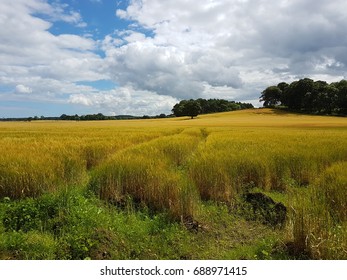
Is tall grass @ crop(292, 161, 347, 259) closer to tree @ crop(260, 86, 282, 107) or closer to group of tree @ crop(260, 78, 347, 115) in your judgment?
group of tree @ crop(260, 78, 347, 115)

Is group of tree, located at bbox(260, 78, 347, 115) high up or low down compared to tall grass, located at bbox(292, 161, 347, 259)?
up

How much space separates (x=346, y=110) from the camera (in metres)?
95.1

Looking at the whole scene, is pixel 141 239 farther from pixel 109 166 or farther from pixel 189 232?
pixel 109 166

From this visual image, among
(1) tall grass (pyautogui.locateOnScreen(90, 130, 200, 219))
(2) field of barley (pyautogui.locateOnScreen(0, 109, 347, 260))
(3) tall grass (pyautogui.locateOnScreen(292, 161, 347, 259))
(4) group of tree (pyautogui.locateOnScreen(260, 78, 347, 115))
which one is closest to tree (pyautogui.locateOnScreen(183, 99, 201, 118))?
(4) group of tree (pyautogui.locateOnScreen(260, 78, 347, 115))

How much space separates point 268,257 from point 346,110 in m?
103

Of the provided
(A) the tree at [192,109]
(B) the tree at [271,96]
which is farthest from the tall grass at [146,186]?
(B) the tree at [271,96]

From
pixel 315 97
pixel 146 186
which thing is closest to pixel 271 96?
pixel 315 97

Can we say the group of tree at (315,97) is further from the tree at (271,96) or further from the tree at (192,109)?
the tree at (192,109)

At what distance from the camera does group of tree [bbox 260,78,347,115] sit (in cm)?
9532

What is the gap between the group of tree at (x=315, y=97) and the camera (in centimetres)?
9532

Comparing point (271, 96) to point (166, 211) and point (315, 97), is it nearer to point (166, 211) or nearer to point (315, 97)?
point (315, 97)

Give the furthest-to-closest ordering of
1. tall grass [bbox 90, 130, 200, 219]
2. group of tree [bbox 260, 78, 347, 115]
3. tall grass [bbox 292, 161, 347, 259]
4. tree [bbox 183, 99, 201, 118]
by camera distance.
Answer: tree [bbox 183, 99, 201, 118] → group of tree [bbox 260, 78, 347, 115] → tall grass [bbox 90, 130, 200, 219] → tall grass [bbox 292, 161, 347, 259]

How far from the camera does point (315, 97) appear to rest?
10344 cm

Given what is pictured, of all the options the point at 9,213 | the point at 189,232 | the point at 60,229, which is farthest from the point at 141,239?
the point at 9,213
